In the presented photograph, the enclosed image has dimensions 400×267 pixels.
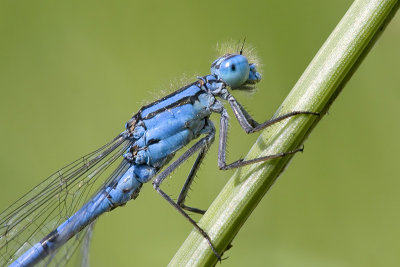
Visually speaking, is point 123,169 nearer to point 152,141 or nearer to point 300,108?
point 152,141

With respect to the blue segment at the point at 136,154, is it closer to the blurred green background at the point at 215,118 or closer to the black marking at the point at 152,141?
the black marking at the point at 152,141

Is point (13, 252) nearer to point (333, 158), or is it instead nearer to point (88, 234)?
point (88, 234)

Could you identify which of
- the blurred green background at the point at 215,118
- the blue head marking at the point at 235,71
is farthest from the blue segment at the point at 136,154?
the blurred green background at the point at 215,118

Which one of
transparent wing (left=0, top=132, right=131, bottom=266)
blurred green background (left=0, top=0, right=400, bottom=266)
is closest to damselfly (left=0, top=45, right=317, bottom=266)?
transparent wing (left=0, top=132, right=131, bottom=266)

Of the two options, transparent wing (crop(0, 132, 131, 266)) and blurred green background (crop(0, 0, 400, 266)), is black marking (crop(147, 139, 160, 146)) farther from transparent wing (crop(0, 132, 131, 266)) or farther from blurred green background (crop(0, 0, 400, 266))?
blurred green background (crop(0, 0, 400, 266))

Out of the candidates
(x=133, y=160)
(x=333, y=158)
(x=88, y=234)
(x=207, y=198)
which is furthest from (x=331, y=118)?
(x=88, y=234)

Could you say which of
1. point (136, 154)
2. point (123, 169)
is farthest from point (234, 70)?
point (123, 169)

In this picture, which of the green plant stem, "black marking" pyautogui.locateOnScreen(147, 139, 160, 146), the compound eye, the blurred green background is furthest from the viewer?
the blurred green background
